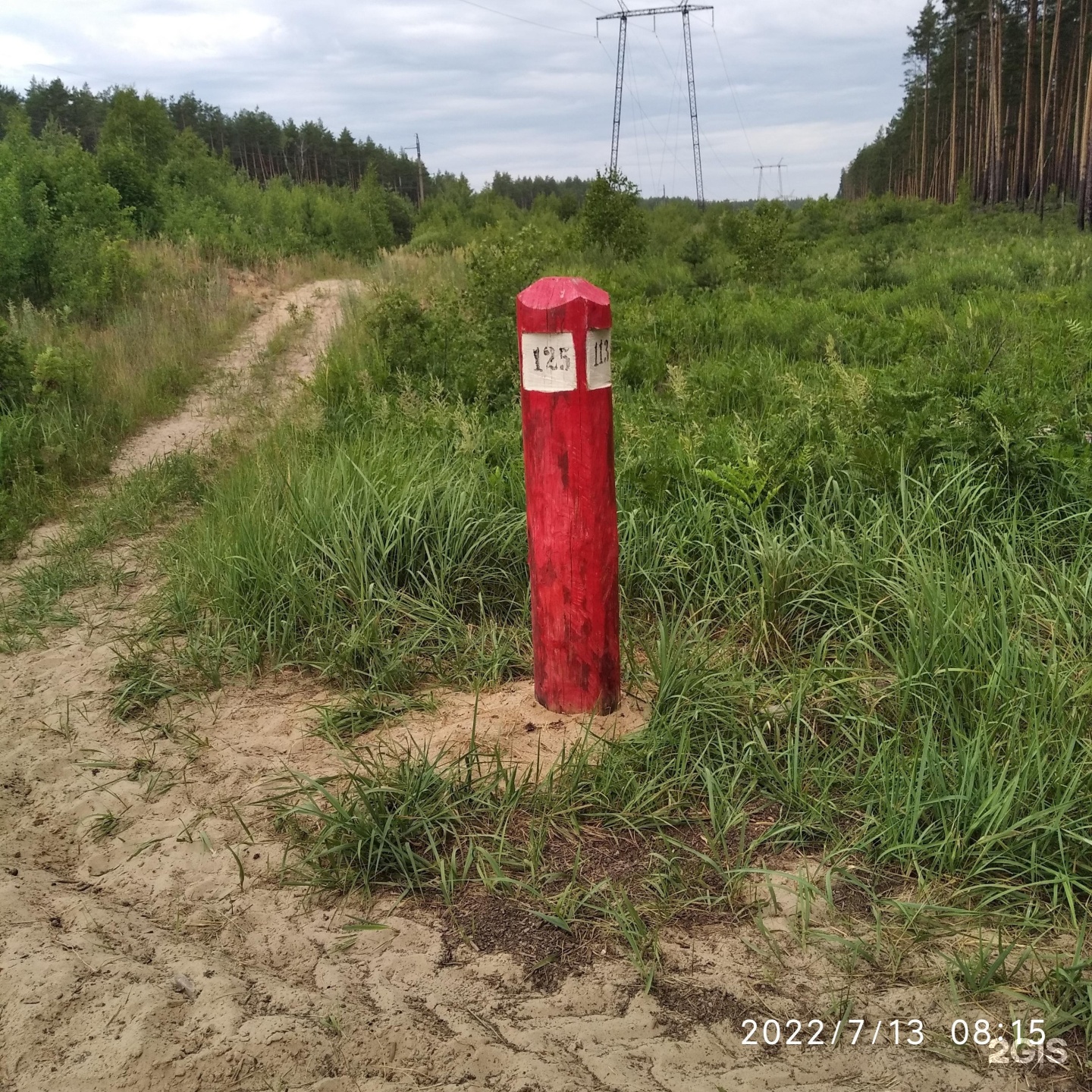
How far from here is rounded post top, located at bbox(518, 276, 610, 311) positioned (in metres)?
2.52

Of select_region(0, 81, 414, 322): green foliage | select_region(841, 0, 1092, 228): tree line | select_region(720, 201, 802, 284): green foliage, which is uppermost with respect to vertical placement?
select_region(841, 0, 1092, 228): tree line

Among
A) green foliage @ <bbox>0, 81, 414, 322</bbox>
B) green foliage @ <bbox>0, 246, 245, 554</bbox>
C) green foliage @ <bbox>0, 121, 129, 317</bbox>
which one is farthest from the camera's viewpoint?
green foliage @ <bbox>0, 81, 414, 322</bbox>

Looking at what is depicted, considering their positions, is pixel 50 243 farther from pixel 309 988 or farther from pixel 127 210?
pixel 309 988

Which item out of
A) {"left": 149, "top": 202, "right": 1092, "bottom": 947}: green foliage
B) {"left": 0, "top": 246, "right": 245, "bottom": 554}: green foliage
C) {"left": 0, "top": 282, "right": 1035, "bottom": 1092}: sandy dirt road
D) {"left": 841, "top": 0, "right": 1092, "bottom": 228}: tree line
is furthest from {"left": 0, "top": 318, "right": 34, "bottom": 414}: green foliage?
{"left": 841, "top": 0, "right": 1092, "bottom": 228}: tree line

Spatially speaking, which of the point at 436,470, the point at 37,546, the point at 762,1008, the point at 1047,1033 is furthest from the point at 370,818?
the point at 37,546

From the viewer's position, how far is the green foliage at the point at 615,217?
48.2 ft

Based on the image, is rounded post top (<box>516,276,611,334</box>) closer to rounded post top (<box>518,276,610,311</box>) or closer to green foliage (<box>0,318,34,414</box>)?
rounded post top (<box>518,276,610,311</box>)

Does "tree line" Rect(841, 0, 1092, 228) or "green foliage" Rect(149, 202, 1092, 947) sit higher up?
"tree line" Rect(841, 0, 1092, 228)

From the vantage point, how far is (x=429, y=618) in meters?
3.59

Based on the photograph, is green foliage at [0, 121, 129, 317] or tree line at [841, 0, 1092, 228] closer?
green foliage at [0, 121, 129, 317]

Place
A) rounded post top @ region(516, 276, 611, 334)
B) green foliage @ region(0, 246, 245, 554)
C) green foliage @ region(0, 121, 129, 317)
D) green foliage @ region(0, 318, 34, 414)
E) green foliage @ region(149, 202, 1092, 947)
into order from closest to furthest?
green foliage @ region(149, 202, 1092, 947), rounded post top @ region(516, 276, 611, 334), green foliage @ region(0, 246, 245, 554), green foliage @ region(0, 318, 34, 414), green foliage @ region(0, 121, 129, 317)

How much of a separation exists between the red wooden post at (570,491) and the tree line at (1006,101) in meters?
23.6

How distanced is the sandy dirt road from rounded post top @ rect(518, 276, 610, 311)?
134 centimetres

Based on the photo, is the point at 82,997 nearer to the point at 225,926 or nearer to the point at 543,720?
the point at 225,926
